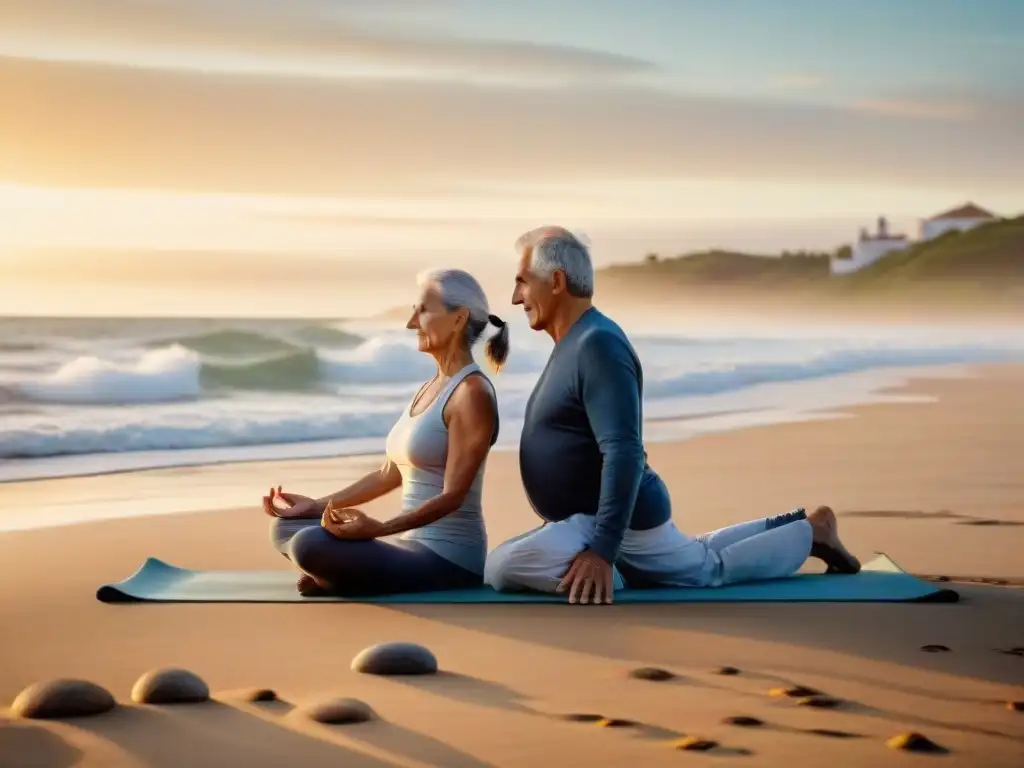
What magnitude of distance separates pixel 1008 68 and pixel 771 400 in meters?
27.3

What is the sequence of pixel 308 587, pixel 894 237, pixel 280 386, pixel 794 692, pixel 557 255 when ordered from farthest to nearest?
pixel 894 237 < pixel 280 386 < pixel 308 587 < pixel 557 255 < pixel 794 692

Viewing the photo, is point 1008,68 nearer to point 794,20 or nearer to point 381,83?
point 794,20

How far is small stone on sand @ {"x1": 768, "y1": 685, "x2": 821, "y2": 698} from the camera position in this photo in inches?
170

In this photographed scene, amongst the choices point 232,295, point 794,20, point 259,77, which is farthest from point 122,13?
point 794,20

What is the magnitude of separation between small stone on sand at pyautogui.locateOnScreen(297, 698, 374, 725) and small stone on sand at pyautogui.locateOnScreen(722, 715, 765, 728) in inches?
33.8

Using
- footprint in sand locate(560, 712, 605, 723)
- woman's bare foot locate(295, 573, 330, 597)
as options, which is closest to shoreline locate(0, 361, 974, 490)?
woman's bare foot locate(295, 573, 330, 597)

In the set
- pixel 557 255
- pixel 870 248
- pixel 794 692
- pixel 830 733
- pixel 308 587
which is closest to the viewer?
pixel 830 733

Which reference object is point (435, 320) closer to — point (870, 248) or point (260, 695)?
point (260, 695)

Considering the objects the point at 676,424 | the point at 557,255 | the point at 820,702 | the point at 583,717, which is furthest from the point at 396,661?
the point at 676,424

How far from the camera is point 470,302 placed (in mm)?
5746

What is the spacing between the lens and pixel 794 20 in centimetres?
3825

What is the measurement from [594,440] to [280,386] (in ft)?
52.8

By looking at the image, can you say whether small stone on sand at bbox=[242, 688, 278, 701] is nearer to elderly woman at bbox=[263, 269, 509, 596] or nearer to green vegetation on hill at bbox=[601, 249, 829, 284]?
elderly woman at bbox=[263, 269, 509, 596]

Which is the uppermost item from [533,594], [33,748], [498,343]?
[498,343]
